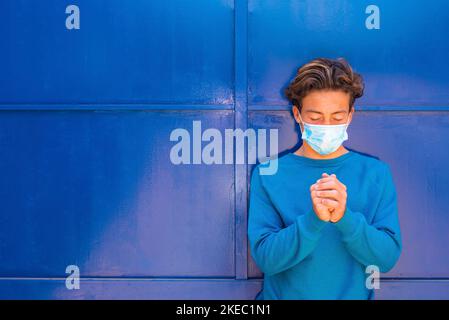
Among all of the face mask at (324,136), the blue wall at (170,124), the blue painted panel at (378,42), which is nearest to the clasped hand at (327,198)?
the face mask at (324,136)

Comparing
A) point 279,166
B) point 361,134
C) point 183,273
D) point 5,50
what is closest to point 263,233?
point 279,166

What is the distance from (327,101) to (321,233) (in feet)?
1.86

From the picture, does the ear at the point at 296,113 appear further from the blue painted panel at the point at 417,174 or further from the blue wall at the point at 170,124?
the blue painted panel at the point at 417,174

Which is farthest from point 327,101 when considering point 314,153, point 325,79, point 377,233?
point 377,233

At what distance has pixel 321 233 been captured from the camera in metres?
2.04

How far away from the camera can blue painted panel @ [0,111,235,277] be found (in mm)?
2432

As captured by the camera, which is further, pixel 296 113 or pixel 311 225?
pixel 296 113

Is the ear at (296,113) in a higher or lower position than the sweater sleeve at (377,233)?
higher

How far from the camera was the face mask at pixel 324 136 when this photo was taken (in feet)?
6.75

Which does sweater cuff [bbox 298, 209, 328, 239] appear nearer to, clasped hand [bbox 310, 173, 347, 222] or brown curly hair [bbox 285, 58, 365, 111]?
clasped hand [bbox 310, 173, 347, 222]

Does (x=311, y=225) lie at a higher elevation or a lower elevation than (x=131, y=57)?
lower

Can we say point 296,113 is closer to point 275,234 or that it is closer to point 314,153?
point 314,153

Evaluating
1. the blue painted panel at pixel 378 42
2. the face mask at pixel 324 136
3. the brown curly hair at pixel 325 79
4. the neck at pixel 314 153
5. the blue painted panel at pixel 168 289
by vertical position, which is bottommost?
the blue painted panel at pixel 168 289
